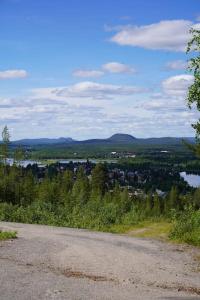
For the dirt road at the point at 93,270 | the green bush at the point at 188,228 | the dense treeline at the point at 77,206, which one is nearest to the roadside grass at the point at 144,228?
the dense treeline at the point at 77,206

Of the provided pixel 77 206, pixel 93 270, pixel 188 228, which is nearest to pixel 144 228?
pixel 188 228

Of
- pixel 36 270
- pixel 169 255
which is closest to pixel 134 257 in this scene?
pixel 169 255

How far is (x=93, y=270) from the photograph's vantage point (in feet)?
56.1

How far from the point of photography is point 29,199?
9538 cm

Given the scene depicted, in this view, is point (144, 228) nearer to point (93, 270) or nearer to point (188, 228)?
point (188, 228)

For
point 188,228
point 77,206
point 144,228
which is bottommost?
point 144,228

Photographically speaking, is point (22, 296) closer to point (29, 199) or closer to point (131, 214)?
point (131, 214)

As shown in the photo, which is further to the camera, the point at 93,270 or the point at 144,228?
the point at 144,228

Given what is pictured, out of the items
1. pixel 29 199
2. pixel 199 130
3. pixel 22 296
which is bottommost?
pixel 29 199

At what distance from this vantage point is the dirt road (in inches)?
531

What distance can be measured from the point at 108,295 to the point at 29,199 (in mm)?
83414

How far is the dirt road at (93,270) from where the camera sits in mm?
13477

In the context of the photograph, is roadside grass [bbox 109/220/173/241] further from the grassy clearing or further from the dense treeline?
the dense treeline

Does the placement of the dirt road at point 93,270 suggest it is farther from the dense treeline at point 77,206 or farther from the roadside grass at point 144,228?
the roadside grass at point 144,228
